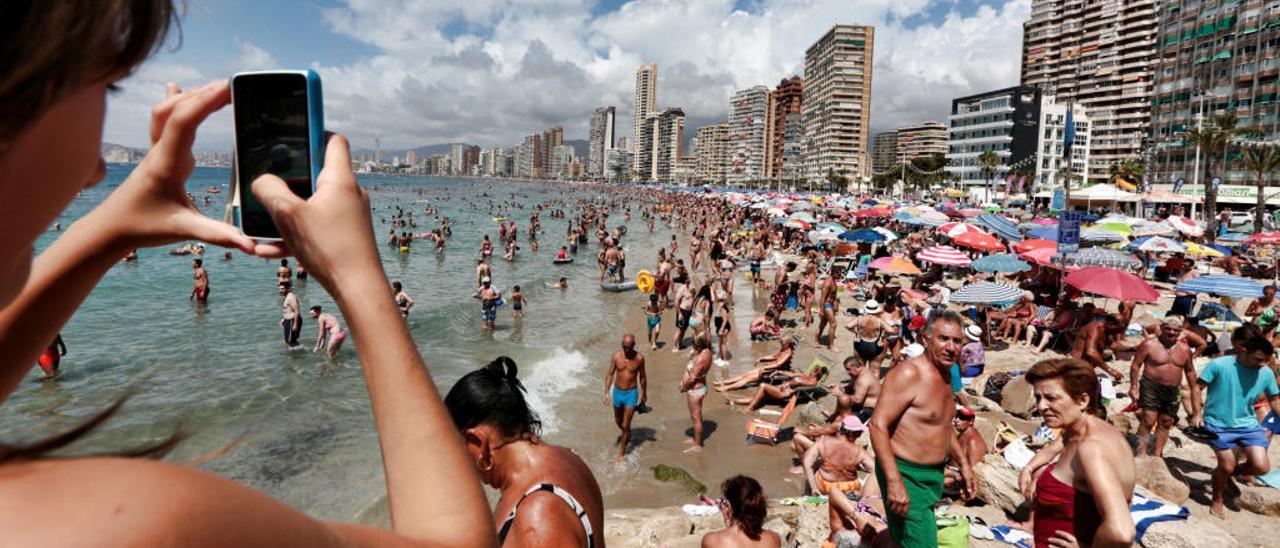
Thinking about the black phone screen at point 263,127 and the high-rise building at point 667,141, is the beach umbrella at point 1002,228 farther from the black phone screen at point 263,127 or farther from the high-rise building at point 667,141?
the high-rise building at point 667,141

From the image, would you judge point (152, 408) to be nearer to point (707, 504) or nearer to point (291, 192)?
point (707, 504)

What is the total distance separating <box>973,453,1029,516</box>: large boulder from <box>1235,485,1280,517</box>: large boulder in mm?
1947

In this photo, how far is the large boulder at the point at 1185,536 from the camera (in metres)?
4.25

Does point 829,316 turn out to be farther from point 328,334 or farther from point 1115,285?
point 328,334

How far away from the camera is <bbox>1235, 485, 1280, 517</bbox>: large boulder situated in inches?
220

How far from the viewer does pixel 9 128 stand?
49 centimetres

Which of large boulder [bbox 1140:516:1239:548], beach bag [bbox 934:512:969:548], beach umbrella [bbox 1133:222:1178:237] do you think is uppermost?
beach umbrella [bbox 1133:222:1178:237]

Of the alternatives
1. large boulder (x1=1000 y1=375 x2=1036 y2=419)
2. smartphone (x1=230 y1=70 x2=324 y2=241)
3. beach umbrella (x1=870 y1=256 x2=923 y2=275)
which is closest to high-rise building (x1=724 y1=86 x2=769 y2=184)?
beach umbrella (x1=870 y1=256 x2=923 y2=275)

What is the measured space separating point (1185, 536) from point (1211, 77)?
7176cm

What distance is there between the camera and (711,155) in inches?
7018

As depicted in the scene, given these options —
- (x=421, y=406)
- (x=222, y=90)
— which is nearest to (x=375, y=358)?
(x=421, y=406)

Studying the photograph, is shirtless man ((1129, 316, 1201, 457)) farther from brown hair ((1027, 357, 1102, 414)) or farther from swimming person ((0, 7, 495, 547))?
swimming person ((0, 7, 495, 547))

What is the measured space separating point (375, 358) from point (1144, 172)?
77.0 m

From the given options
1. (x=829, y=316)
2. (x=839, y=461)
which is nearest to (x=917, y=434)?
(x=839, y=461)
